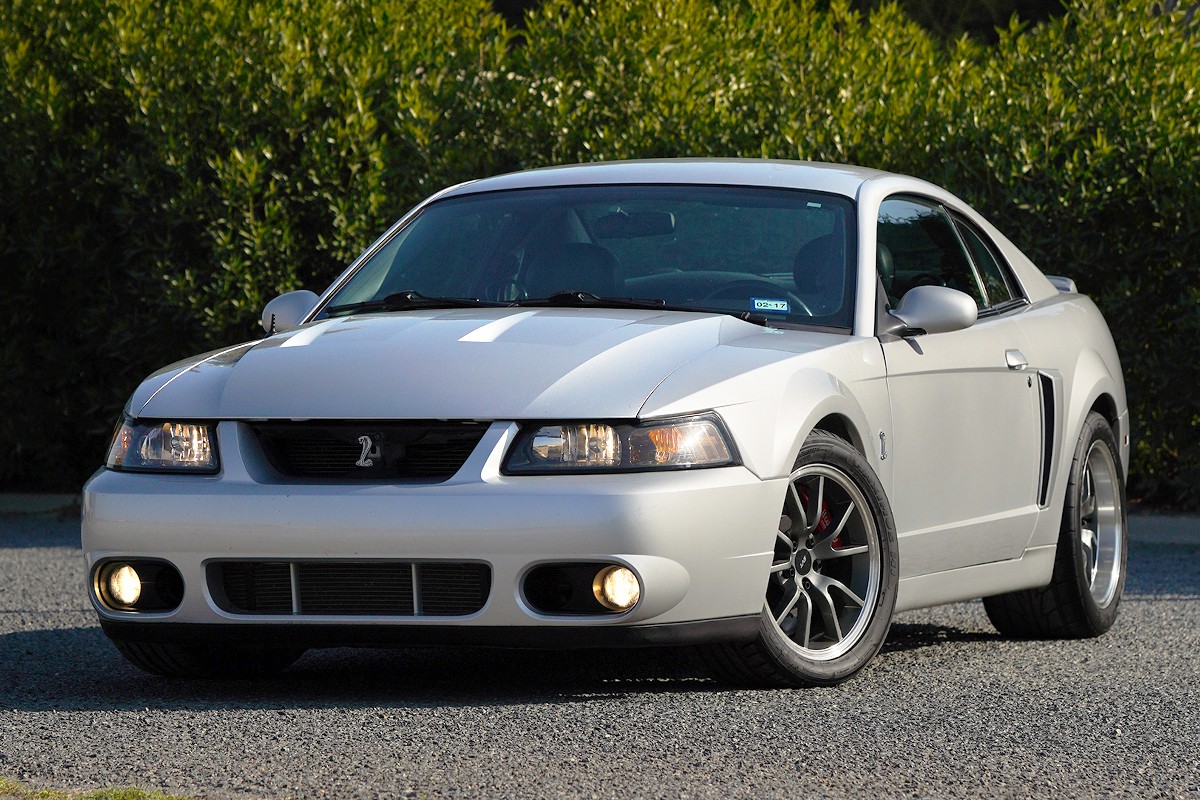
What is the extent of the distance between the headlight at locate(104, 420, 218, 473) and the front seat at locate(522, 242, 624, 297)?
1.26 m

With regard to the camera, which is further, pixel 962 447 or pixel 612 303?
pixel 962 447

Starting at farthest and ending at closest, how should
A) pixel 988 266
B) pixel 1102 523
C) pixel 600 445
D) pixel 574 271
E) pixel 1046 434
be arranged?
pixel 1102 523
pixel 988 266
pixel 1046 434
pixel 574 271
pixel 600 445

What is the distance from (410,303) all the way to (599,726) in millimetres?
1800

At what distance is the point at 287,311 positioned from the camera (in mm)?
6215

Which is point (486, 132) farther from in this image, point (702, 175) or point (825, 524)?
point (825, 524)

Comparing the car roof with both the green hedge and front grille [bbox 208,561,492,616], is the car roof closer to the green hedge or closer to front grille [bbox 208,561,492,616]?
front grille [bbox 208,561,492,616]

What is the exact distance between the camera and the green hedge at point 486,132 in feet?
35.9

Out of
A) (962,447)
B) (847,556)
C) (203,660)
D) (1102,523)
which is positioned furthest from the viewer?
(1102,523)

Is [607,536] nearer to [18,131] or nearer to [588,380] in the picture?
[588,380]

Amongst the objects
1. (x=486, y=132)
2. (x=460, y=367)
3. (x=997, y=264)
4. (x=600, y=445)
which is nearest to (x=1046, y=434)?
(x=997, y=264)

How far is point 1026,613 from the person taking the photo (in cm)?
697

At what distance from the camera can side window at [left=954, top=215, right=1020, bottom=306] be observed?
6.85 meters

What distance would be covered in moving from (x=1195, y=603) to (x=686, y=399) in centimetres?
393

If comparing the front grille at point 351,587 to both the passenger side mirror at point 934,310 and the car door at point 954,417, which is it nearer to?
the car door at point 954,417
